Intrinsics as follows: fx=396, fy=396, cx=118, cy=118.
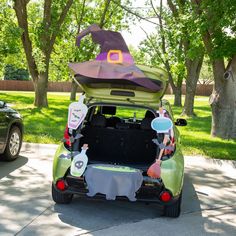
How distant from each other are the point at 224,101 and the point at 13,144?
6459mm

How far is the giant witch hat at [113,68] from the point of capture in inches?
191

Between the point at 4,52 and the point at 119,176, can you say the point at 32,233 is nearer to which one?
the point at 119,176

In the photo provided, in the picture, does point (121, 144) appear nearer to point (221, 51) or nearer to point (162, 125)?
point (162, 125)

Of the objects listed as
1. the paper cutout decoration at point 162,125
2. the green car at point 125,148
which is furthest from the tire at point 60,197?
the paper cutout decoration at point 162,125

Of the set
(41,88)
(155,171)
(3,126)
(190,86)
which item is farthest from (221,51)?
(41,88)

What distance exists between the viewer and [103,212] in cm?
527

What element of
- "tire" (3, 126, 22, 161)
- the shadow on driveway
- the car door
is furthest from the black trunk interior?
"tire" (3, 126, 22, 161)

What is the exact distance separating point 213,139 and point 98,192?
25.1 feet

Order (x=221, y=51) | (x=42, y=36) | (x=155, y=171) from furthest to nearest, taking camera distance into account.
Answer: (x=42, y=36), (x=221, y=51), (x=155, y=171)

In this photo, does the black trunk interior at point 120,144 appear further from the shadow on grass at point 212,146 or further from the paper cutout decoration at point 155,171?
the shadow on grass at point 212,146

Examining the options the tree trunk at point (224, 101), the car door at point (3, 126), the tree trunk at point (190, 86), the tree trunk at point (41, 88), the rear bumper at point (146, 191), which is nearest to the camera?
the rear bumper at point (146, 191)

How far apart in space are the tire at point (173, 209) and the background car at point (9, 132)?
362 centimetres

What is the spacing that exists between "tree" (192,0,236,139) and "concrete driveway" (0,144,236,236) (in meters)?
4.60

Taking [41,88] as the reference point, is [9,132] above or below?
below
